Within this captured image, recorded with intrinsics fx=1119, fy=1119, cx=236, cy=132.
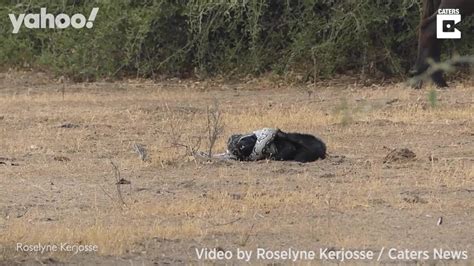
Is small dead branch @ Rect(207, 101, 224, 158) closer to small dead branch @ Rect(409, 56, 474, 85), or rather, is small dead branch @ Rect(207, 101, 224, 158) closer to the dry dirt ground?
the dry dirt ground

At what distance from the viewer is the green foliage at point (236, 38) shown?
17.7 m

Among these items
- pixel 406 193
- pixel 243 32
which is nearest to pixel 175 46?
pixel 243 32

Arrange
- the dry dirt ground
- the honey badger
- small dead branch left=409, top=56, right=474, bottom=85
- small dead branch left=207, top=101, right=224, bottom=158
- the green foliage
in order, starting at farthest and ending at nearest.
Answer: the green foliage → small dead branch left=207, top=101, right=224, bottom=158 → the honey badger → the dry dirt ground → small dead branch left=409, top=56, right=474, bottom=85

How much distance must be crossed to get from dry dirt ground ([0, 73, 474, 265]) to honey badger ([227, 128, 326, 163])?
144 millimetres

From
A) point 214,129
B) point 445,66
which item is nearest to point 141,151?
point 214,129

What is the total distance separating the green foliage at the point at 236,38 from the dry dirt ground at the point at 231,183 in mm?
2527

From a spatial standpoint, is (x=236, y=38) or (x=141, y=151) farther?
(x=236, y=38)

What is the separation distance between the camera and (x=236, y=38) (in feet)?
61.0

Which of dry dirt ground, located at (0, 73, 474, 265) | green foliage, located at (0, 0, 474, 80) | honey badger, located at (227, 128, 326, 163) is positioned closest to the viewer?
dry dirt ground, located at (0, 73, 474, 265)

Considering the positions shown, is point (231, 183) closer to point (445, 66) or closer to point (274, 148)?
point (274, 148)

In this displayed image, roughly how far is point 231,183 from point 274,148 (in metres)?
0.98

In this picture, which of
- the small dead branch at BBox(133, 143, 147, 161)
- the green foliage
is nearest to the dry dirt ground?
the small dead branch at BBox(133, 143, 147, 161)

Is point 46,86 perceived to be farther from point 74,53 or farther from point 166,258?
point 166,258

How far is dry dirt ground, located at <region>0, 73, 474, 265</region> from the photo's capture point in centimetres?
653
